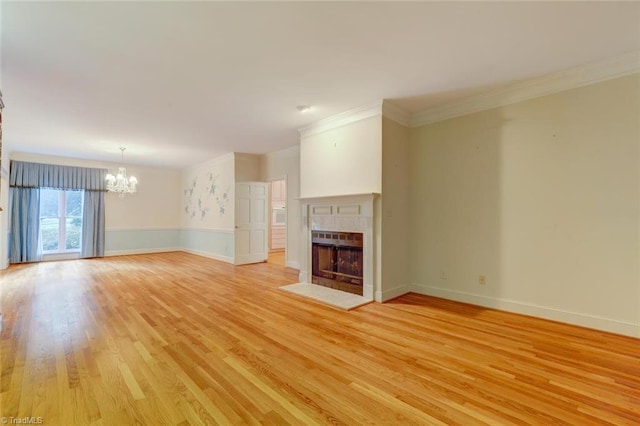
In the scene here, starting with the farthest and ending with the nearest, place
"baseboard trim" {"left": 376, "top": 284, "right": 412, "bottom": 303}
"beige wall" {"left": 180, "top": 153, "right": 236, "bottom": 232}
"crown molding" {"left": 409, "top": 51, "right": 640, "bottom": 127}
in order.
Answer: "beige wall" {"left": 180, "top": 153, "right": 236, "bottom": 232} < "baseboard trim" {"left": 376, "top": 284, "right": 412, "bottom": 303} < "crown molding" {"left": 409, "top": 51, "right": 640, "bottom": 127}

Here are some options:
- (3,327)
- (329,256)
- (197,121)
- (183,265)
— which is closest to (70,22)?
(197,121)

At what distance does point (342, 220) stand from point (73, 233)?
7.78 meters

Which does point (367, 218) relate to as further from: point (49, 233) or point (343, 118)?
point (49, 233)

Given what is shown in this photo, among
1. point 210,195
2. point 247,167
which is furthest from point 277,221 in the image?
point 247,167

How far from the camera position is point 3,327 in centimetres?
303

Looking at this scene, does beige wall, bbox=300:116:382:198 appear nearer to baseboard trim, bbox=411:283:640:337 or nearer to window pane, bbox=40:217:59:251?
baseboard trim, bbox=411:283:640:337

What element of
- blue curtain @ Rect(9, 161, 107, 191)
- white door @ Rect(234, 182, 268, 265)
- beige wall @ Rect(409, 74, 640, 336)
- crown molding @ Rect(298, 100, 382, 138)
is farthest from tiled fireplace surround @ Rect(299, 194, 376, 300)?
blue curtain @ Rect(9, 161, 107, 191)

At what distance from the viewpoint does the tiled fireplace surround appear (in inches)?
160

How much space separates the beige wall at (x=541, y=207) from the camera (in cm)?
289

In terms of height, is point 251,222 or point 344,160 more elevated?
point 344,160

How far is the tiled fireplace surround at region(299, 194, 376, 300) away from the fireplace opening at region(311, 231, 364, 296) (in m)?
0.09

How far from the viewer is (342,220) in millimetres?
4465

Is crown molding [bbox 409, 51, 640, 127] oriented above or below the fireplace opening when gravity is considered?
above

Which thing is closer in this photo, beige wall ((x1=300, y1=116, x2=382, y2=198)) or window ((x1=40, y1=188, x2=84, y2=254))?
beige wall ((x1=300, y1=116, x2=382, y2=198))
